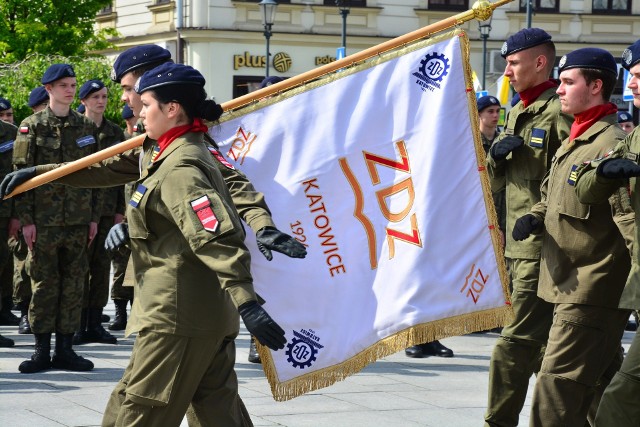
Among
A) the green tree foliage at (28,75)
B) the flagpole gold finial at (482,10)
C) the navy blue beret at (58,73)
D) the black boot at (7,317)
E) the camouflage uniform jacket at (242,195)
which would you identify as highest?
the flagpole gold finial at (482,10)

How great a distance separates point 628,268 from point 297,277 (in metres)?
1.62

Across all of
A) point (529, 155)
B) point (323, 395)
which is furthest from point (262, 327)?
point (323, 395)

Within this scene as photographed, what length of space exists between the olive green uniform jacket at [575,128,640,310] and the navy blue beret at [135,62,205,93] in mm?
1911

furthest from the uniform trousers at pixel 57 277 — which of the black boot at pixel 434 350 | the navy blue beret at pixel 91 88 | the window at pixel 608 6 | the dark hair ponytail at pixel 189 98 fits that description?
the window at pixel 608 6

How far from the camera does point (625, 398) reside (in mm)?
5320

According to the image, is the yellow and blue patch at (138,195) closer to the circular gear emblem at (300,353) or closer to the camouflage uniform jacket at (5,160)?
the circular gear emblem at (300,353)

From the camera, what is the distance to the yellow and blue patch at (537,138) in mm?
6812

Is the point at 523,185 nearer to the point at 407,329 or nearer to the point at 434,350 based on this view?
the point at 407,329

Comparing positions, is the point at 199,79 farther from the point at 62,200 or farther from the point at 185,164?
the point at 62,200

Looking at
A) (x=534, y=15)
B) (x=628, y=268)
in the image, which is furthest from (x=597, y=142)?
(x=534, y=15)

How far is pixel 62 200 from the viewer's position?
9.54 meters

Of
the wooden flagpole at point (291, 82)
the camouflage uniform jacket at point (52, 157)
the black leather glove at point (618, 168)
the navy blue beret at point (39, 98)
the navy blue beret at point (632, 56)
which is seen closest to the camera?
the black leather glove at point (618, 168)

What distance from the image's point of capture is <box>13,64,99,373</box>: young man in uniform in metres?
9.27

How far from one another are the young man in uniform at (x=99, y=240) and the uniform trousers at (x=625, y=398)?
5728 mm
